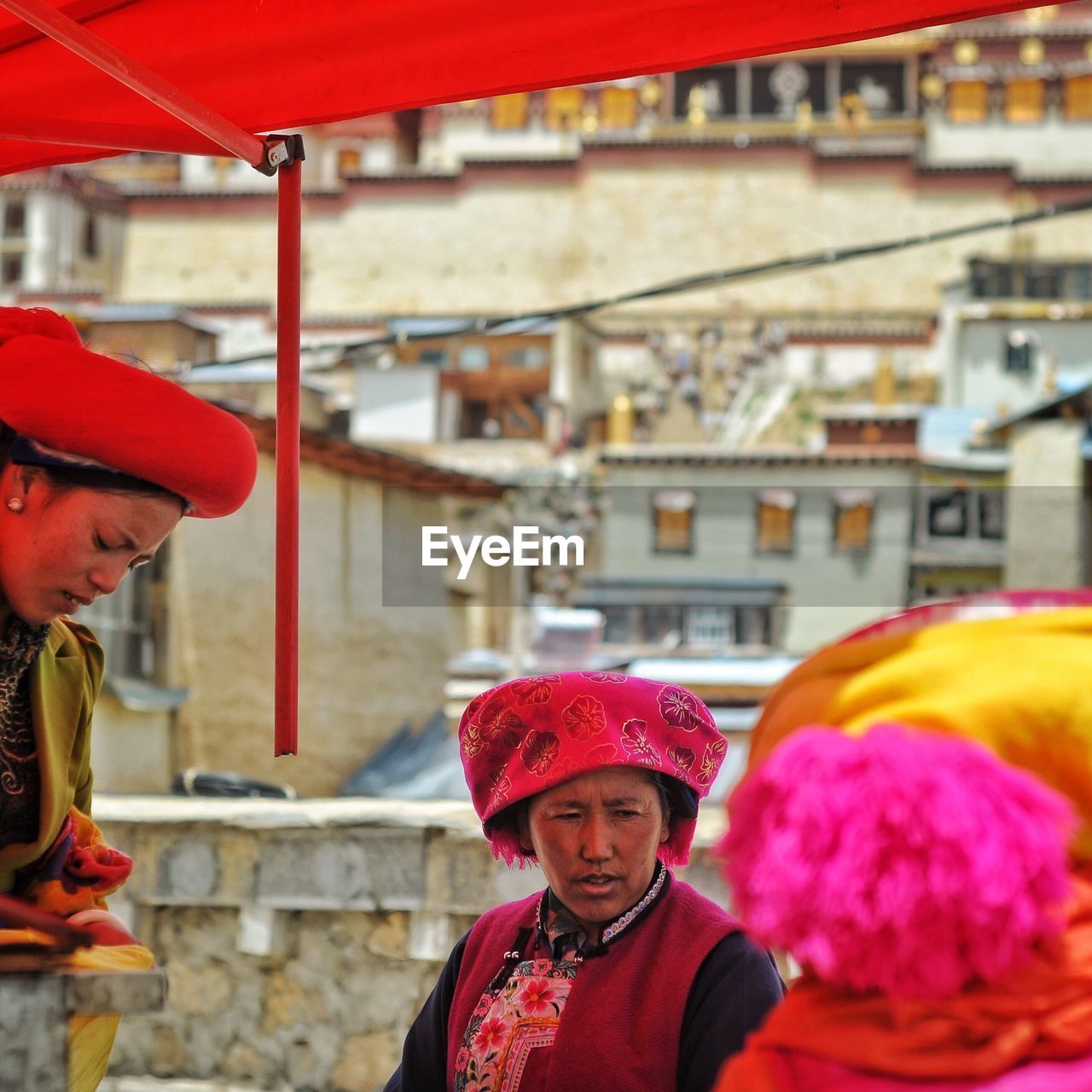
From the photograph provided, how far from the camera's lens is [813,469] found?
81.6ft

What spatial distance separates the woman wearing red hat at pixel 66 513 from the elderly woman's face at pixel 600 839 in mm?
531

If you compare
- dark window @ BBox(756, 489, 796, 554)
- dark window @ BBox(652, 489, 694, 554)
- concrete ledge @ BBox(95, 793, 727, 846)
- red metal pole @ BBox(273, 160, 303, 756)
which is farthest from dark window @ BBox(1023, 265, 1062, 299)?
red metal pole @ BBox(273, 160, 303, 756)

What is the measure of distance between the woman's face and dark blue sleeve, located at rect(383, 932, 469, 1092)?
69 cm

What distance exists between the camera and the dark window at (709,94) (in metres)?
37.1

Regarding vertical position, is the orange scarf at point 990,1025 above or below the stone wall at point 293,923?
above

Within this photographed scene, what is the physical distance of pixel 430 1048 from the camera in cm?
208

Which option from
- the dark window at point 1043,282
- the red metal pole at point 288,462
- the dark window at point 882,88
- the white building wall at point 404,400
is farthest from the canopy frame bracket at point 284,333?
the dark window at point 882,88

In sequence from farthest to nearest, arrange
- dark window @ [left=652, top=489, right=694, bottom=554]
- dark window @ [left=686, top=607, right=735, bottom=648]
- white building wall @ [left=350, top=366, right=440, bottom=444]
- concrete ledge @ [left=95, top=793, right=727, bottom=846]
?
1. white building wall @ [left=350, top=366, right=440, bottom=444]
2. dark window @ [left=652, top=489, right=694, bottom=554]
3. dark window @ [left=686, top=607, right=735, bottom=648]
4. concrete ledge @ [left=95, top=793, right=727, bottom=846]

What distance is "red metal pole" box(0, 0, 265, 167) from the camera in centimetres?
196

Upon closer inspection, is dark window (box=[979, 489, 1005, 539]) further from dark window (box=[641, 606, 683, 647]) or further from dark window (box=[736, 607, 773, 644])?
dark window (box=[641, 606, 683, 647])

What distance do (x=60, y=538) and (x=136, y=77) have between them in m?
0.64

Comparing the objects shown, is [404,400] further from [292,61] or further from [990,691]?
[990,691]

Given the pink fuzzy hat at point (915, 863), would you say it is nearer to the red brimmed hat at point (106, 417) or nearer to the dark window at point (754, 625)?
the red brimmed hat at point (106, 417)

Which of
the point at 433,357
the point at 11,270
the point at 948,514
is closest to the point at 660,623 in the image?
the point at 948,514
